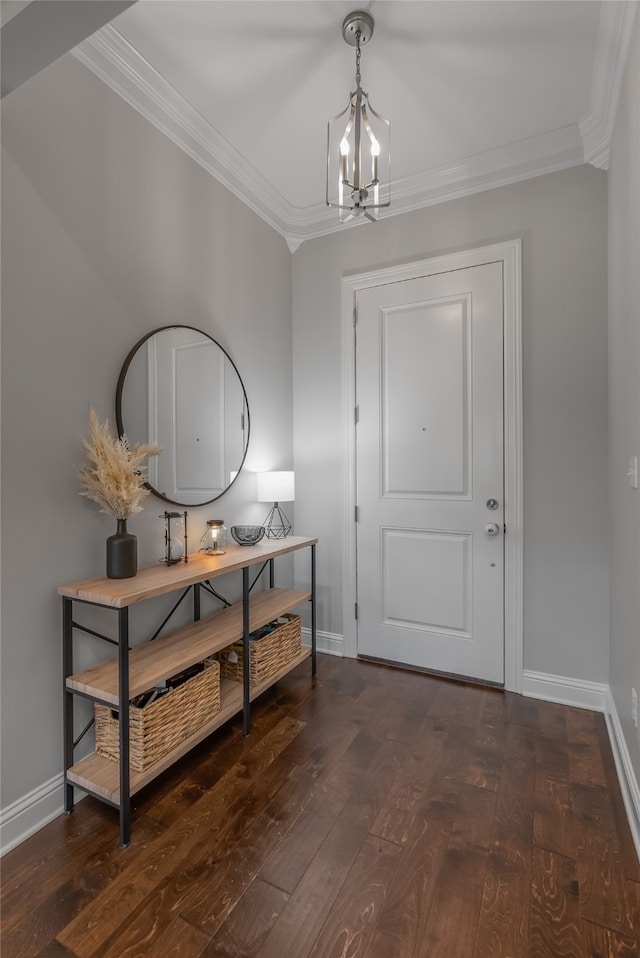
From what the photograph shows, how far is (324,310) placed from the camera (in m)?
3.10

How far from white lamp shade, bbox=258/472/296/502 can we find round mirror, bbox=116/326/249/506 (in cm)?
18

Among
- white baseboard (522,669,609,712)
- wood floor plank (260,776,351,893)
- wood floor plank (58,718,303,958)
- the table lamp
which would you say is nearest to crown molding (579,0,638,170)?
the table lamp

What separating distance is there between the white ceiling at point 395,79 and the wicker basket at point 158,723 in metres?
2.47

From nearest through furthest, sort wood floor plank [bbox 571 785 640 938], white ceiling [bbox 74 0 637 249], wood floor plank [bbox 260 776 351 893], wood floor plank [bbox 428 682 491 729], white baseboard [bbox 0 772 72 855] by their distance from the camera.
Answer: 1. wood floor plank [bbox 571 785 640 938]
2. wood floor plank [bbox 260 776 351 893]
3. white baseboard [bbox 0 772 72 855]
4. white ceiling [bbox 74 0 637 249]
5. wood floor plank [bbox 428 682 491 729]

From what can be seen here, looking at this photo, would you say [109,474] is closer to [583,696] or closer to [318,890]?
[318,890]

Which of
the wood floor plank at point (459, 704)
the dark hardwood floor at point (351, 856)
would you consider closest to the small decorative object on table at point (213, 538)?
the dark hardwood floor at point (351, 856)

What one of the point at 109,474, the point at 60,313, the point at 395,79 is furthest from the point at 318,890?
the point at 395,79

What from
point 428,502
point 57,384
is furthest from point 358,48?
point 428,502

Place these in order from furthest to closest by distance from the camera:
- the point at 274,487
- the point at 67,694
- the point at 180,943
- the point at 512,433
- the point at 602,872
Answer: the point at 274,487
the point at 512,433
the point at 67,694
the point at 602,872
the point at 180,943

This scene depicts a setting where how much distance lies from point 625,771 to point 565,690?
65 cm

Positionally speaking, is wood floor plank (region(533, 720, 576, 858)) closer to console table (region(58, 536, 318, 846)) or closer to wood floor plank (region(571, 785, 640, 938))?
wood floor plank (region(571, 785, 640, 938))

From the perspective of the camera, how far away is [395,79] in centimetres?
200

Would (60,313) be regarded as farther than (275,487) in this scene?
No

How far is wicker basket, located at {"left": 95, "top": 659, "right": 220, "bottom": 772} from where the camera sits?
1.62 metres
